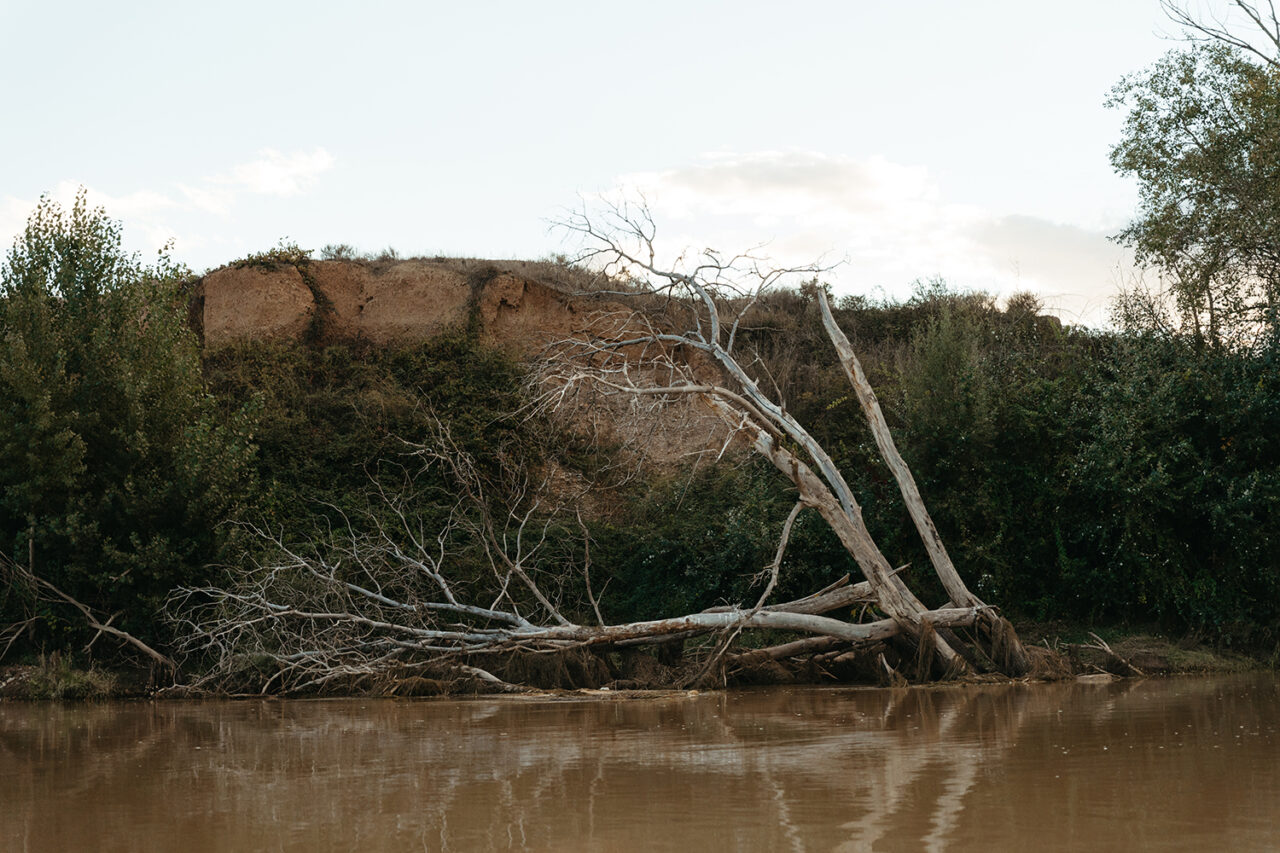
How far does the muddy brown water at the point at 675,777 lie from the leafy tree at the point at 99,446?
14.2ft

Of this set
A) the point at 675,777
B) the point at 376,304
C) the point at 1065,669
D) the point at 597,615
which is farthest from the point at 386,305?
the point at 675,777

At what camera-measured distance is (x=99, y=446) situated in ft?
57.0

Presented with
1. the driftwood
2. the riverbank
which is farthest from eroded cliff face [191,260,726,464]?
the riverbank

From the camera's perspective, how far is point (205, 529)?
674 inches

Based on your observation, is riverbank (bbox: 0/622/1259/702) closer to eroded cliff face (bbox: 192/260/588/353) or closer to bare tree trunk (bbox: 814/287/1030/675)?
bare tree trunk (bbox: 814/287/1030/675)

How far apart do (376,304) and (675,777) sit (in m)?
21.2

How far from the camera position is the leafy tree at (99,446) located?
16469 mm

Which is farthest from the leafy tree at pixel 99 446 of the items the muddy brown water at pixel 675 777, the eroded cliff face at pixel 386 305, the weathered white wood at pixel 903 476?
the weathered white wood at pixel 903 476

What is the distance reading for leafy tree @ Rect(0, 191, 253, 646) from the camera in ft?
54.0

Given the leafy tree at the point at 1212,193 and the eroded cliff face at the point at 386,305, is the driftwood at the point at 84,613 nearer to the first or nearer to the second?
the eroded cliff face at the point at 386,305

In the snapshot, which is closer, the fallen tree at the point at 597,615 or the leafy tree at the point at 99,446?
the fallen tree at the point at 597,615

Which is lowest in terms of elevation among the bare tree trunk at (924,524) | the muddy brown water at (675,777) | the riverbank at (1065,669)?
the riverbank at (1065,669)

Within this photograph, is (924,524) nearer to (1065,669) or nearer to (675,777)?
(1065,669)

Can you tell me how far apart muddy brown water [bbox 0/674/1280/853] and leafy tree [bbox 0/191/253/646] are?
4341 millimetres
